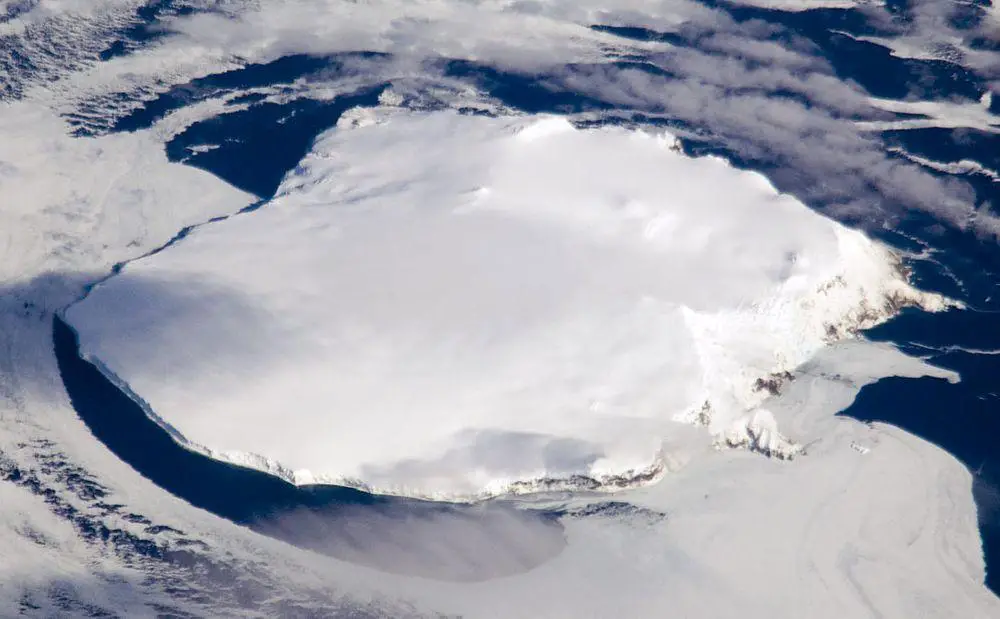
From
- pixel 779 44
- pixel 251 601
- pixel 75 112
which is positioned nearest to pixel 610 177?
pixel 779 44

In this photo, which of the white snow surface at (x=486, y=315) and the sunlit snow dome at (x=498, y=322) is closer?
the sunlit snow dome at (x=498, y=322)

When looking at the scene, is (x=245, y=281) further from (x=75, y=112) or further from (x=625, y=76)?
(x=625, y=76)

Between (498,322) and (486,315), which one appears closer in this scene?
(498,322)

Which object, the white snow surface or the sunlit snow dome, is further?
the white snow surface
